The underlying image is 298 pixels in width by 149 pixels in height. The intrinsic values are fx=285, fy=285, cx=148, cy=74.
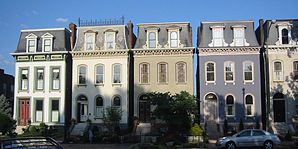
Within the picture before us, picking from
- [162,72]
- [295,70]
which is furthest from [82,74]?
[295,70]

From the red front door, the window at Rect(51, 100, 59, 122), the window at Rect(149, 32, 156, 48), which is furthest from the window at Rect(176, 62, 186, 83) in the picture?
the red front door

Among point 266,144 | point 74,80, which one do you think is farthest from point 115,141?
point 266,144

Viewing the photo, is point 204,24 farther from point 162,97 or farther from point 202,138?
point 202,138

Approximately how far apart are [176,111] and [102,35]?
12.6 meters

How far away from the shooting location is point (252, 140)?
18922 millimetres

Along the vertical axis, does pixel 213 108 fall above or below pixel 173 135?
above

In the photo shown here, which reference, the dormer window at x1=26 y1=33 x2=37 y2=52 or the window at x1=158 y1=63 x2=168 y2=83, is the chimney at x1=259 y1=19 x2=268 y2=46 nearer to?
the window at x1=158 y1=63 x2=168 y2=83

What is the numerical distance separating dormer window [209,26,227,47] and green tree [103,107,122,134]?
1165 centimetres

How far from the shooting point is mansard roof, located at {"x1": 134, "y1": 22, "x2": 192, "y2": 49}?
29.6m

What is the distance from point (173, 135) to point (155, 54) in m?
9.65

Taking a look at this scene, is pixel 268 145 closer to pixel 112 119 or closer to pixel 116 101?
pixel 112 119

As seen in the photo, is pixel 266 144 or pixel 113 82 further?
pixel 113 82

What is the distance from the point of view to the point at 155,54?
2959cm

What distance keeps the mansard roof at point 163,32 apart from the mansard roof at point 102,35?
4.92 feet
